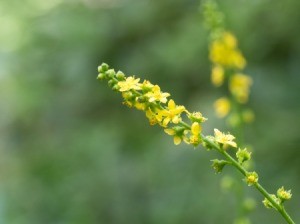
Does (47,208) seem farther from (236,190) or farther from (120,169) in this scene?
(236,190)

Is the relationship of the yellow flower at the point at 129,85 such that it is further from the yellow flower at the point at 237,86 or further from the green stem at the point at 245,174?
the yellow flower at the point at 237,86

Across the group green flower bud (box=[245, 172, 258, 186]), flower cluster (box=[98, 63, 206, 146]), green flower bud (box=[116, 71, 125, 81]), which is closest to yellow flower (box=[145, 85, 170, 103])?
flower cluster (box=[98, 63, 206, 146])

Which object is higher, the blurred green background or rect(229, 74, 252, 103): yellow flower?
the blurred green background

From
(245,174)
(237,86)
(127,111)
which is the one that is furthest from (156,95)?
(127,111)

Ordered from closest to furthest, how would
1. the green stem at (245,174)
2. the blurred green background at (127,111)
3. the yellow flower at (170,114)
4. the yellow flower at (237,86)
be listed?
the green stem at (245,174) → the yellow flower at (170,114) → the yellow flower at (237,86) → the blurred green background at (127,111)

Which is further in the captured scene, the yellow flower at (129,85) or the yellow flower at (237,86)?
the yellow flower at (237,86)

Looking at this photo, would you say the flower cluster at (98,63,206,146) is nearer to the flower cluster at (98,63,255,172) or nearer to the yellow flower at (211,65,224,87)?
the flower cluster at (98,63,255,172)

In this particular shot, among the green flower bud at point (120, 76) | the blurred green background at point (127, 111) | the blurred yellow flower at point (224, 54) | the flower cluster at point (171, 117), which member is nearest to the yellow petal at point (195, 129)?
the flower cluster at point (171, 117)
